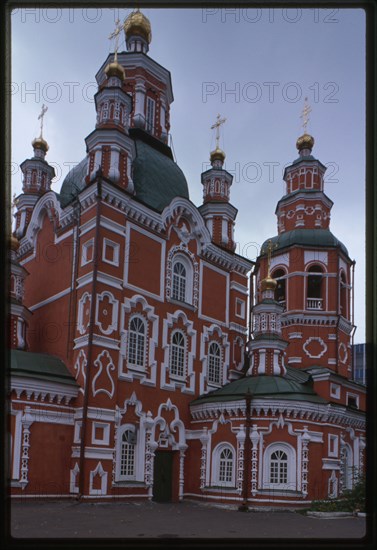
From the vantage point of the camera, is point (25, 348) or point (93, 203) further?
point (25, 348)

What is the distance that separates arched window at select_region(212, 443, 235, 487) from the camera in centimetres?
2320

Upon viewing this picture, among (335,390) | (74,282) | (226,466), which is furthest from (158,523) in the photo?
(335,390)

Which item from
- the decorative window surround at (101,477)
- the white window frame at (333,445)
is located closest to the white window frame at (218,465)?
the white window frame at (333,445)

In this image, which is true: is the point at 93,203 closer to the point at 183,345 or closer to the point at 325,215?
the point at 183,345

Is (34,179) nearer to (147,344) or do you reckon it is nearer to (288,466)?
(147,344)

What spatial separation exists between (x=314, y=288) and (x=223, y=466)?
1206 centimetres

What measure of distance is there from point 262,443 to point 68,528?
10676 millimetres

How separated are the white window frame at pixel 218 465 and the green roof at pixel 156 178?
9560 millimetres

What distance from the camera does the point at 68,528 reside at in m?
13.5

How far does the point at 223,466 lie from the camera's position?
77.4 ft

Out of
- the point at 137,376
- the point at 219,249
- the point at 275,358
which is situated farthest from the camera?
the point at 219,249

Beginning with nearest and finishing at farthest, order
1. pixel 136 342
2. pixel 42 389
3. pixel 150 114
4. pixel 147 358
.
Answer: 1. pixel 42 389
2. pixel 136 342
3. pixel 147 358
4. pixel 150 114

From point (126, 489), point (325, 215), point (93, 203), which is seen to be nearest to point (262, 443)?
point (126, 489)

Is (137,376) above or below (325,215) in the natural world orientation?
below
